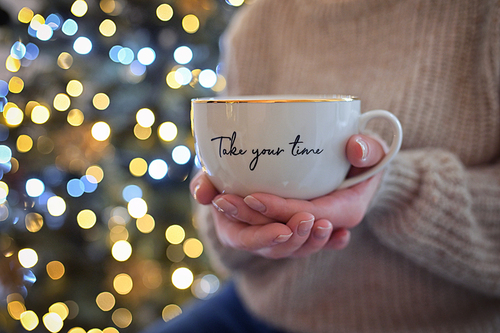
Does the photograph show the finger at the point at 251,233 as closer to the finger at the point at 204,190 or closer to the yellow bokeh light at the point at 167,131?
the finger at the point at 204,190

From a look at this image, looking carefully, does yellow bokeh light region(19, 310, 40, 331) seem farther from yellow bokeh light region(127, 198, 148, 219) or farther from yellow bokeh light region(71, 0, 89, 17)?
yellow bokeh light region(71, 0, 89, 17)

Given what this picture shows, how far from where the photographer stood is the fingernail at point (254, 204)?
1.33 ft

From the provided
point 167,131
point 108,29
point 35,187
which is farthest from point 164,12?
point 35,187

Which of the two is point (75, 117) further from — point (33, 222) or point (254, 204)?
point (254, 204)

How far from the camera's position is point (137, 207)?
139 cm

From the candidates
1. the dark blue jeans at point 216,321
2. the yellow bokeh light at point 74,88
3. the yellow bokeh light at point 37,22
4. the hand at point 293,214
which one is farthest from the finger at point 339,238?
the yellow bokeh light at point 37,22

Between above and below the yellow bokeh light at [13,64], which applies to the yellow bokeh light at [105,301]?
below

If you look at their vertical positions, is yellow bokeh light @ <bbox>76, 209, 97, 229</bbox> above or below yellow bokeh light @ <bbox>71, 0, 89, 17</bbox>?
below

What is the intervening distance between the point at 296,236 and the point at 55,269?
1.33 metres

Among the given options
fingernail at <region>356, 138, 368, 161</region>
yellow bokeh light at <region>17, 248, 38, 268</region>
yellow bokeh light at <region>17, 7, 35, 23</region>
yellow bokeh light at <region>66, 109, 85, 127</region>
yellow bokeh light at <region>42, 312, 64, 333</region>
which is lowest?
yellow bokeh light at <region>42, 312, 64, 333</region>

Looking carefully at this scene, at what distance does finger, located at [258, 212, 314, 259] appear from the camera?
1.34 feet

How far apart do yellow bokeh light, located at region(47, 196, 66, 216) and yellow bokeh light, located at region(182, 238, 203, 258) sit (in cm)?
50

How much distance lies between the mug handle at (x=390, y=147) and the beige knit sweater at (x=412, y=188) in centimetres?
11

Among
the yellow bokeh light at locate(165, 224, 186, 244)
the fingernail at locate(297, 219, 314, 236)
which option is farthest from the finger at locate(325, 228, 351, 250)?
the yellow bokeh light at locate(165, 224, 186, 244)
